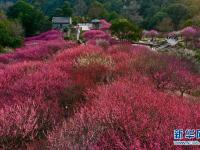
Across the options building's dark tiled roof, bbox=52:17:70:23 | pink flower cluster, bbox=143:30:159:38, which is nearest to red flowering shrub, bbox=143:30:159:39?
pink flower cluster, bbox=143:30:159:38

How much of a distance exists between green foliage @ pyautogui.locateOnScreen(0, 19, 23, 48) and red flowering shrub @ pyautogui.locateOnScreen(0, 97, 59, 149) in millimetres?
22637

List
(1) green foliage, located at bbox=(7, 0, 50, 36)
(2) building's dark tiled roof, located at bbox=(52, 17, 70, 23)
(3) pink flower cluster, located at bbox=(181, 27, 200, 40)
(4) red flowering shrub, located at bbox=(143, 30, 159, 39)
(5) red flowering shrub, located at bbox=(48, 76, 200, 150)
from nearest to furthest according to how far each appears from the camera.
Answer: (5) red flowering shrub, located at bbox=(48, 76, 200, 150) → (3) pink flower cluster, located at bbox=(181, 27, 200, 40) → (1) green foliage, located at bbox=(7, 0, 50, 36) → (4) red flowering shrub, located at bbox=(143, 30, 159, 39) → (2) building's dark tiled roof, located at bbox=(52, 17, 70, 23)

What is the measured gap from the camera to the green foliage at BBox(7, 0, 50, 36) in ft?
139

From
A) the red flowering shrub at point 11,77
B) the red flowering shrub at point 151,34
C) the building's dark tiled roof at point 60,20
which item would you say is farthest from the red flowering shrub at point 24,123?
the building's dark tiled roof at point 60,20

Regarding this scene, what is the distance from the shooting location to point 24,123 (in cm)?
964

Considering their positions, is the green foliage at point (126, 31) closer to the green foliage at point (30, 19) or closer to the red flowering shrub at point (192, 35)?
the red flowering shrub at point (192, 35)

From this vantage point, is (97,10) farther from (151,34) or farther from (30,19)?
(30,19)

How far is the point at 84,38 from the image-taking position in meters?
38.5

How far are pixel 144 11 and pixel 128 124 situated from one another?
49.4 metres

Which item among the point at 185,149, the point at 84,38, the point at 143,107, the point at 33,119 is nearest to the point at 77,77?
the point at 33,119

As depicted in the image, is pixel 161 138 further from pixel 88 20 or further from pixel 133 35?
pixel 88 20

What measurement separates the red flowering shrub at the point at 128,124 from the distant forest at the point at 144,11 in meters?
32.9

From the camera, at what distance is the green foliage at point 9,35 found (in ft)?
108

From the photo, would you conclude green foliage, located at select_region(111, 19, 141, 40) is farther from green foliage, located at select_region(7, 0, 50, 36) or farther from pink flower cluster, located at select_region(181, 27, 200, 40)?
green foliage, located at select_region(7, 0, 50, 36)
